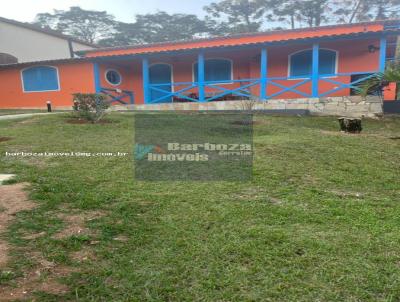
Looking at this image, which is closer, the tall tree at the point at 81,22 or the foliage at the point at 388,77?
the foliage at the point at 388,77

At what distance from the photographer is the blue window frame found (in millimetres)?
15578

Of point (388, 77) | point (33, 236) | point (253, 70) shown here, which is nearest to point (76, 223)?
point (33, 236)

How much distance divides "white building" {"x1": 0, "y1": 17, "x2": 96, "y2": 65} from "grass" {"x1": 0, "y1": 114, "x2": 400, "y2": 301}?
16980mm

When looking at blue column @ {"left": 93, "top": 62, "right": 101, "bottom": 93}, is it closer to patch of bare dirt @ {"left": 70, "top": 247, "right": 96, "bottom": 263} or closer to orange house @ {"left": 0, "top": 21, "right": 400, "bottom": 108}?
orange house @ {"left": 0, "top": 21, "right": 400, "bottom": 108}

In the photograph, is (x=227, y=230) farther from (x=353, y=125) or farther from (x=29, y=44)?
(x=29, y=44)

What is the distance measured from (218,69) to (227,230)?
12875mm

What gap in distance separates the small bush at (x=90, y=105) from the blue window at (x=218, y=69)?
23.9 feet

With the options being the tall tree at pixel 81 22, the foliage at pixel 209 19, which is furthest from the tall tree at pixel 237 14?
the tall tree at pixel 81 22

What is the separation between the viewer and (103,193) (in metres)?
3.94

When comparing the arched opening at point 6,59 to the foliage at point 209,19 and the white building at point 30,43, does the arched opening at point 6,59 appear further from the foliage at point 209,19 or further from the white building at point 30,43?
the foliage at point 209,19

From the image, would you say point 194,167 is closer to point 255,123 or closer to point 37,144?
point 37,144

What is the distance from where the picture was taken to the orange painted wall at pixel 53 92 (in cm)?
1514

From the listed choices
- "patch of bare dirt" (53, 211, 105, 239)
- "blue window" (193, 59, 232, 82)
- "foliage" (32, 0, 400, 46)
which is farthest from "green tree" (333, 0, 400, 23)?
"patch of bare dirt" (53, 211, 105, 239)

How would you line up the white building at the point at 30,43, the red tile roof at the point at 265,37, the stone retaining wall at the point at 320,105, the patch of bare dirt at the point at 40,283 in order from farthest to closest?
the white building at the point at 30,43
the red tile roof at the point at 265,37
the stone retaining wall at the point at 320,105
the patch of bare dirt at the point at 40,283
